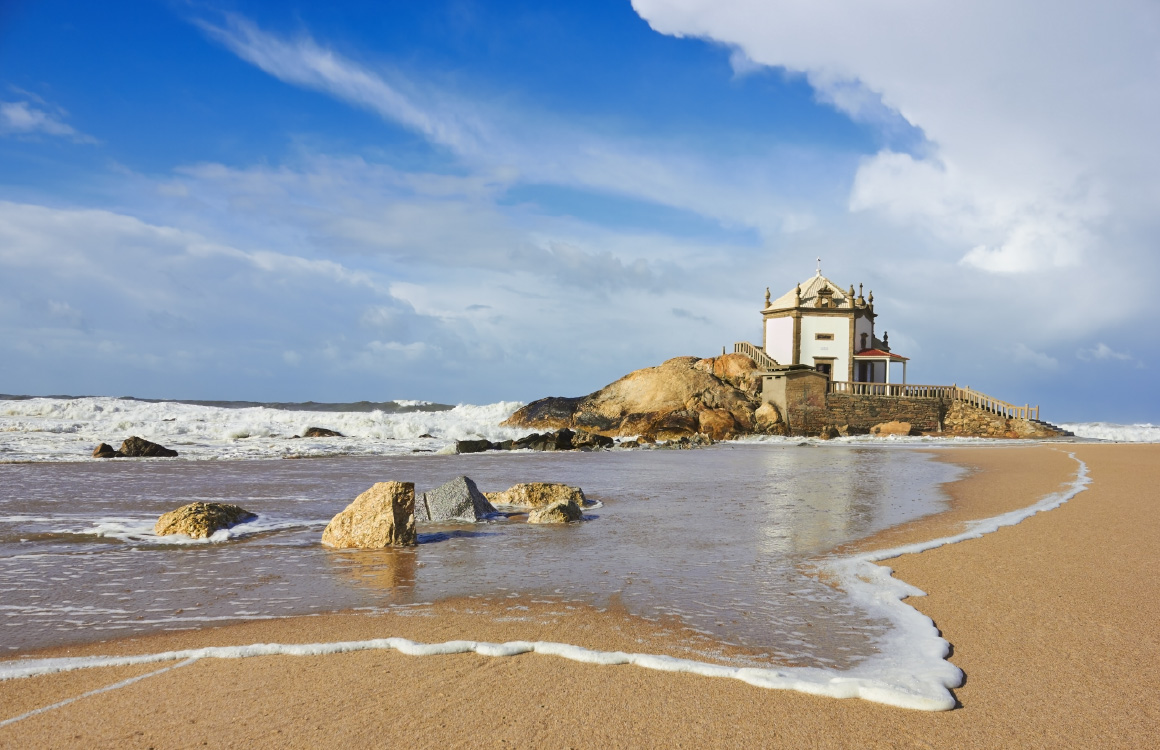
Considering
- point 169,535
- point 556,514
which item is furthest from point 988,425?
point 169,535

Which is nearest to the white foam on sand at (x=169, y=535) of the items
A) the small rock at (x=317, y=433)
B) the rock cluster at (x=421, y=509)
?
the rock cluster at (x=421, y=509)

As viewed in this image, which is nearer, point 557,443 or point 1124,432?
point 557,443

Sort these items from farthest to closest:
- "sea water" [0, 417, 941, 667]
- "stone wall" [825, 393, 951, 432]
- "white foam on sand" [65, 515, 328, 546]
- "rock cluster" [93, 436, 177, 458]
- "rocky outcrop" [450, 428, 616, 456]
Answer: "stone wall" [825, 393, 951, 432] → "rocky outcrop" [450, 428, 616, 456] → "rock cluster" [93, 436, 177, 458] → "white foam on sand" [65, 515, 328, 546] → "sea water" [0, 417, 941, 667]

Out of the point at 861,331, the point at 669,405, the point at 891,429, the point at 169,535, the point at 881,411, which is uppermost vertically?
the point at 861,331

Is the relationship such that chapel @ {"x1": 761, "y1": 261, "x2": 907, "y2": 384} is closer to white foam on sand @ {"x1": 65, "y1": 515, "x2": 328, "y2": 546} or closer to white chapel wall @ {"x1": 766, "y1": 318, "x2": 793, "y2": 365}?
white chapel wall @ {"x1": 766, "y1": 318, "x2": 793, "y2": 365}

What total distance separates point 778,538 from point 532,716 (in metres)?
4.59

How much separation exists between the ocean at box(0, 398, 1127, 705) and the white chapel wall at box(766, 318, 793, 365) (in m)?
30.7

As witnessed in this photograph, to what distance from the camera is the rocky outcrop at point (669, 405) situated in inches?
1425

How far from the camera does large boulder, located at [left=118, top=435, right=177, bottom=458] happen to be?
1828cm

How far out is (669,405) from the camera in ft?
127

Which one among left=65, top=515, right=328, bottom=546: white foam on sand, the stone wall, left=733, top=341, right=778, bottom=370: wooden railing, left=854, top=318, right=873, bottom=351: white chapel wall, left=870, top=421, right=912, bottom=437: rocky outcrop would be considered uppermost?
left=854, top=318, right=873, bottom=351: white chapel wall

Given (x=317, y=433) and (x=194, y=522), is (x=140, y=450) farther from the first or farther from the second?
(x=194, y=522)

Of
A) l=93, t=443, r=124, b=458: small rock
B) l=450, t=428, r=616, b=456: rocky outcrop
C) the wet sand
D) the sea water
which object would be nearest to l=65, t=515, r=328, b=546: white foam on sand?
the sea water

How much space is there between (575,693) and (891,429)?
3859 cm
